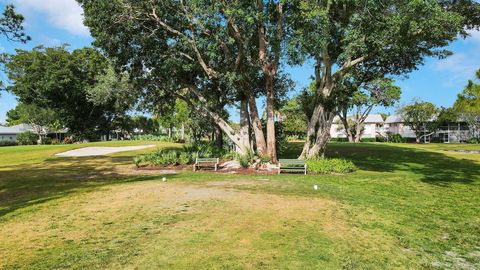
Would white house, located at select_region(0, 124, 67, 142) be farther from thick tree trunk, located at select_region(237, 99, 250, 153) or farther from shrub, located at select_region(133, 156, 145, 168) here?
thick tree trunk, located at select_region(237, 99, 250, 153)

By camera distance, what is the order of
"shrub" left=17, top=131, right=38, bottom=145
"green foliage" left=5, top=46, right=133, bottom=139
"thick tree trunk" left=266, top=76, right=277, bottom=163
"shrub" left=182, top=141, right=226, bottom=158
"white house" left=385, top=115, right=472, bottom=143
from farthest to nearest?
"white house" left=385, top=115, right=472, bottom=143
"shrub" left=17, top=131, right=38, bottom=145
"green foliage" left=5, top=46, right=133, bottom=139
"shrub" left=182, top=141, right=226, bottom=158
"thick tree trunk" left=266, top=76, right=277, bottom=163

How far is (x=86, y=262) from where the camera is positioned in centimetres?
580

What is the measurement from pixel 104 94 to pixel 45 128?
155 feet

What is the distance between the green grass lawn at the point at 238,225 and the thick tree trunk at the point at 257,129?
5942mm

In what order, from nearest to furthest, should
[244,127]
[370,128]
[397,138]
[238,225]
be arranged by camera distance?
[238,225]
[244,127]
[397,138]
[370,128]

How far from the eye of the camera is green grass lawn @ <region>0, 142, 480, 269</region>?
6055 mm

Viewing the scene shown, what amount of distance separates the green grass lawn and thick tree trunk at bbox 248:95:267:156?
5.94 meters

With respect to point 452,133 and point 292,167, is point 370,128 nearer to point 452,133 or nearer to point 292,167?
point 452,133

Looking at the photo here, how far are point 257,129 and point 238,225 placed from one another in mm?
13286

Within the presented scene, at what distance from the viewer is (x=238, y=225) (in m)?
8.01

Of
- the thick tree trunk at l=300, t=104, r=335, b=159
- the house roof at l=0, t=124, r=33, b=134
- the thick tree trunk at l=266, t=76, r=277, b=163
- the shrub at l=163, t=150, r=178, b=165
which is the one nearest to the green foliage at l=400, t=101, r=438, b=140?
the thick tree trunk at l=300, t=104, r=335, b=159

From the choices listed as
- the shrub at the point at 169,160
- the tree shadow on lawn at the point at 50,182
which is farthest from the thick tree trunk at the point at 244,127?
the tree shadow on lawn at the point at 50,182

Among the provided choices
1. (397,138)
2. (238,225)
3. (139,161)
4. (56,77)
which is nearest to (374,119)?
(397,138)

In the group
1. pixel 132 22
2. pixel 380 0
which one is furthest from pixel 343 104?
pixel 132 22
